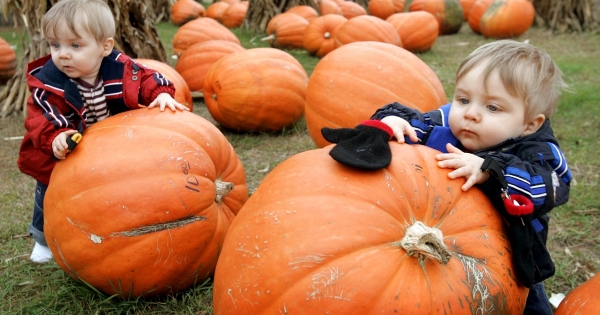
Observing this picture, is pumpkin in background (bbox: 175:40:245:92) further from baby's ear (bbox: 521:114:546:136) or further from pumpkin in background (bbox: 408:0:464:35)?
pumpkin in background (bbox: 408:0:464:35)

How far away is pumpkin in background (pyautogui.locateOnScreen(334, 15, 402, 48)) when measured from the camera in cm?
760

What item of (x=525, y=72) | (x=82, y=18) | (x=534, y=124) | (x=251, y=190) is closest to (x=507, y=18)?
(x=251, y=190)

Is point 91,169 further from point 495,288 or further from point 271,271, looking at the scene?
point 495,288

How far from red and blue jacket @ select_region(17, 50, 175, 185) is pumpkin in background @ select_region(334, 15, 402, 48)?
493cm

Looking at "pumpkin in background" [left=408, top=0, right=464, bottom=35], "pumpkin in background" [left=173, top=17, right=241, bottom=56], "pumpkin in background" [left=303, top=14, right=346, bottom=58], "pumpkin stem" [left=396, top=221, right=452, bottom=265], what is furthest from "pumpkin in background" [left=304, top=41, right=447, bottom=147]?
"pumpkin in background" [left=408, top=0, right=464, bottom=35]

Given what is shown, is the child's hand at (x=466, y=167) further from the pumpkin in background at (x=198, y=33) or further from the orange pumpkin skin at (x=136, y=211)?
the pumpkin in background at (x=198, y=33)

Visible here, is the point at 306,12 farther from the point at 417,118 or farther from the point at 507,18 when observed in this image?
the point at 417,118

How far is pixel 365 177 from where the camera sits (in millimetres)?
2066

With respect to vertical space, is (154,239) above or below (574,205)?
above

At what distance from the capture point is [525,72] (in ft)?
7.14

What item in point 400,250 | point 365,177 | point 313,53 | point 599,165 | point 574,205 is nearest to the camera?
point 400,250

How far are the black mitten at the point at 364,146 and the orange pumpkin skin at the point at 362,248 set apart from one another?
0.19 ft

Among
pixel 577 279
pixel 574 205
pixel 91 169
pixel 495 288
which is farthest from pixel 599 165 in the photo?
pixel 91 169

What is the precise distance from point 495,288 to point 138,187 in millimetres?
1661
